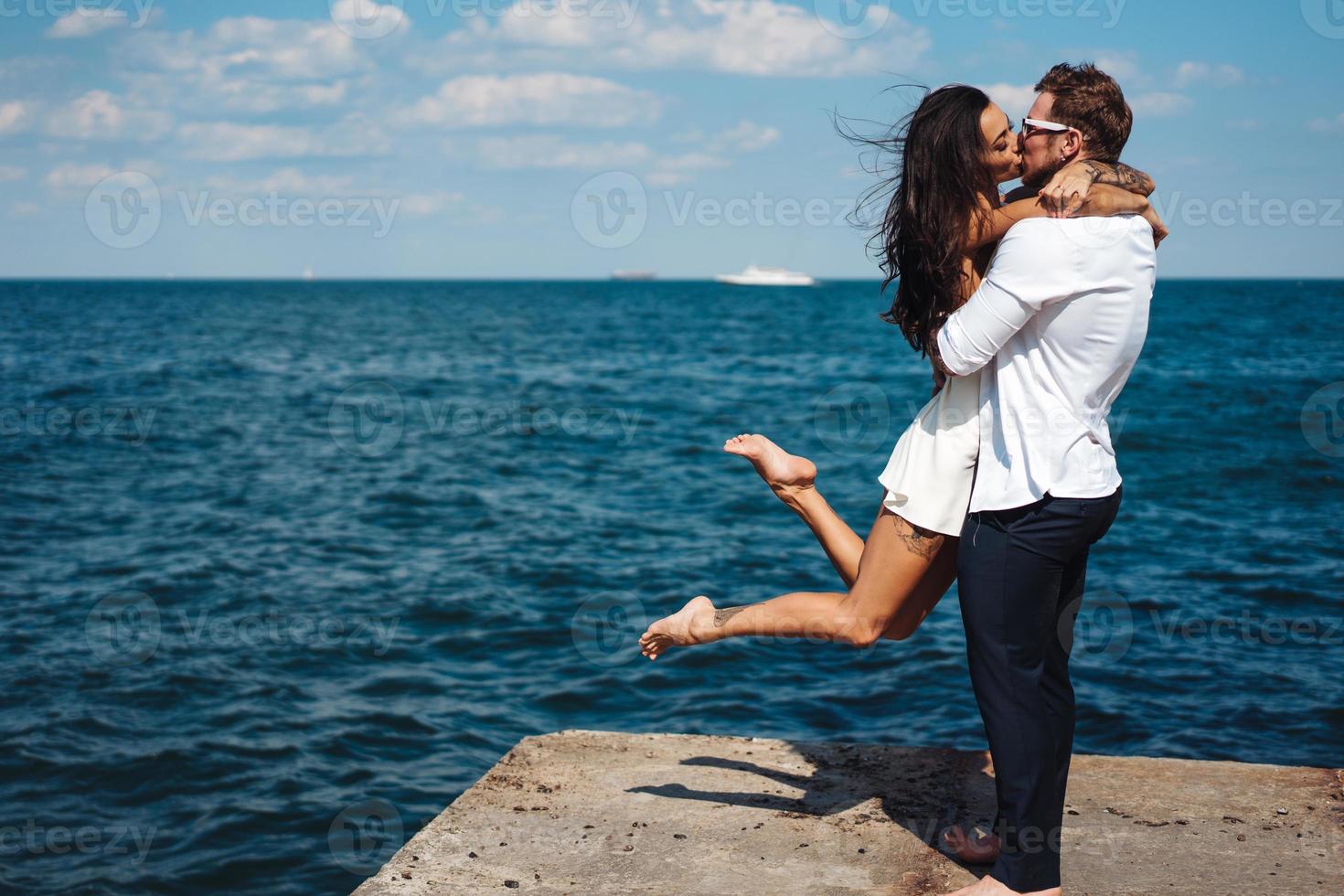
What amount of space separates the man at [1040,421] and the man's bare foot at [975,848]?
0.35 meters

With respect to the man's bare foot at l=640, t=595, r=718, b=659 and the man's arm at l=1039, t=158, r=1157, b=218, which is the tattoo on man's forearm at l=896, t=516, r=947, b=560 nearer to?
the man's bare foot at l=640, t=595, r=718, b=659

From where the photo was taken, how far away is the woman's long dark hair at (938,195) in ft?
10.0

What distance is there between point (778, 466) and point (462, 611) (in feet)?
23.5

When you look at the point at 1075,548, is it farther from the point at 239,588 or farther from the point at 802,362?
the point at 802,362

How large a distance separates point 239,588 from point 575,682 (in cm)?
418

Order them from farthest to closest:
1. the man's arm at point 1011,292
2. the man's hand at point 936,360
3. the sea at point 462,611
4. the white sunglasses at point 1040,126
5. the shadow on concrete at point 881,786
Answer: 1. the sea at point 462,611
2. the shadow on concrete at point 881,786
3. the man's hand at point 936,360
4. the white sunglasses at point 1040,126
5. the man's arm at point 1011,292

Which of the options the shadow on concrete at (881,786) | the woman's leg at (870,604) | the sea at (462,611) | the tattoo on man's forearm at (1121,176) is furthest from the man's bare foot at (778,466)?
the sea at (462,611)

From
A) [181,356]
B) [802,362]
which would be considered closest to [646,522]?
[802,362]

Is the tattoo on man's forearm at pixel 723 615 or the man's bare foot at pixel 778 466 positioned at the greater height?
the man's bare foot at pixel 778 466

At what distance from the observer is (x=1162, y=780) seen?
4.36 meters

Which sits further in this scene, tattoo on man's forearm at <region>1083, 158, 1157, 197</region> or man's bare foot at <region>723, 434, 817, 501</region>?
man's bare foot at <region>723, 434, 817, 501</region>

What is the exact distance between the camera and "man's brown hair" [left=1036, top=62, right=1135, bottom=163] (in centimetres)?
296

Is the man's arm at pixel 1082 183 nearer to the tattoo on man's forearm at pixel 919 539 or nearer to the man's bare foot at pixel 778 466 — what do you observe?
the tattoo on man's forearm at pixel 919 539

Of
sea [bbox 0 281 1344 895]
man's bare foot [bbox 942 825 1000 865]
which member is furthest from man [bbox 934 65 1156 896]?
sea [bbox 0 281 1344 895]
